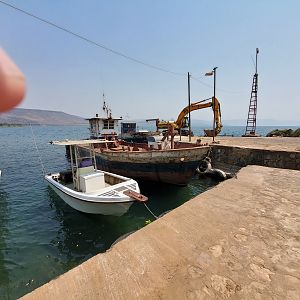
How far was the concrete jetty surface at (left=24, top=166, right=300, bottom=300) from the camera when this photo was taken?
9.87 feet

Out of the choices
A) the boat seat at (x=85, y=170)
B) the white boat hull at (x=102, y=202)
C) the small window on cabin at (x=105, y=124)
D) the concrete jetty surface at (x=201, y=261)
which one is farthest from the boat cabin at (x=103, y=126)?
the concrete jetty surface at (x=201, y=261)

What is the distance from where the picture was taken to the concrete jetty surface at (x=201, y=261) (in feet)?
9.87

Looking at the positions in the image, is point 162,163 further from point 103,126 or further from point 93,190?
point 103,126

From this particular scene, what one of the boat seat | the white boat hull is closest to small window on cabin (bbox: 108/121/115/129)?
the boat seat

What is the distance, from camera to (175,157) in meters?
11.9

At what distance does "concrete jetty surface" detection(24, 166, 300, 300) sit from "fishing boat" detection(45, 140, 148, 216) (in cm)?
293

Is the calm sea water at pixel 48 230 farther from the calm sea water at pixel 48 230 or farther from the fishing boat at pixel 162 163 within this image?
the fishing boat at pixel 162 163

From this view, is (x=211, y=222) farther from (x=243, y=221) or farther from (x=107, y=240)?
Answer: (x=107, y=240)

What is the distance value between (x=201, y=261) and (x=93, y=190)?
6.46 m

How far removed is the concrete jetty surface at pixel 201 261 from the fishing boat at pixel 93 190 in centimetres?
293

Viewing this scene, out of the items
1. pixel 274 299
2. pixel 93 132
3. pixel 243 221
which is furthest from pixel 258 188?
Answer: pixel 93 132

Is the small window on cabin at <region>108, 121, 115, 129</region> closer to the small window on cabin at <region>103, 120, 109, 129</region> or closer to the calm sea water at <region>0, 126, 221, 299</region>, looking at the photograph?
the small window on cabin at <region>103, 120, 109, 129</region>

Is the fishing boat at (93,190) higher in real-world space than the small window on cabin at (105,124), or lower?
lower

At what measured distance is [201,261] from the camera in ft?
11.9
